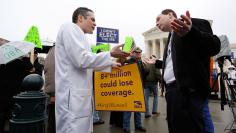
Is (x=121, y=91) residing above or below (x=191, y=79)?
below

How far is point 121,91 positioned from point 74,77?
922 mm

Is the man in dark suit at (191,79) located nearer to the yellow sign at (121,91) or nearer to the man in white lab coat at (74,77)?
the man in white lab coat at (74,77)

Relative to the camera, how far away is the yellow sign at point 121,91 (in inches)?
112

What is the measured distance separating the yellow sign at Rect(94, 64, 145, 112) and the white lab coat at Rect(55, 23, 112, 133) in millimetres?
712

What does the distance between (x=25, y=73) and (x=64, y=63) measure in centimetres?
238

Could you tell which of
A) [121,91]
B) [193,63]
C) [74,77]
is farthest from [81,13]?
[193,63]

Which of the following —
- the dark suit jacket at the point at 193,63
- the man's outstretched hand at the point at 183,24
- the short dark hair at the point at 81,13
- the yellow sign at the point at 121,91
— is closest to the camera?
the man's outstretched hand at the point at 183,24

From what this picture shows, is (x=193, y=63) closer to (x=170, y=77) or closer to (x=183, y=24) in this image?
(x=170, y=77)

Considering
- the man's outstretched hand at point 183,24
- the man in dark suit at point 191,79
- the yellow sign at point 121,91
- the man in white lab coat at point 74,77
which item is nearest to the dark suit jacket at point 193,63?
the man in dark suit at point 191,79

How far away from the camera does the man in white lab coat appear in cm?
211

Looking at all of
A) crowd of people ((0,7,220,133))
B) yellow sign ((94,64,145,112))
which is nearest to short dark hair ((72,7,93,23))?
crowd of people ((0,7,220,133))

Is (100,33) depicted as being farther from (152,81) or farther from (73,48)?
→ (73,48)

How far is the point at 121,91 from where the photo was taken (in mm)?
2943

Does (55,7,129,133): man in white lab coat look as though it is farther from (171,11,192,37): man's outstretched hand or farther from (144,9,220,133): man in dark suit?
(171,11,192,37): man's outstretched hand
